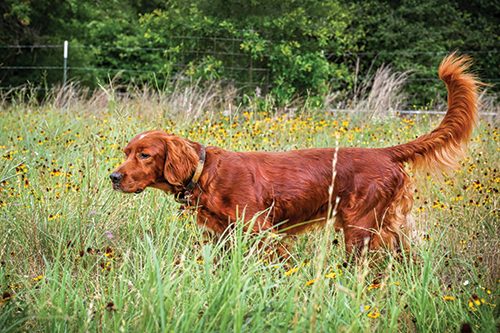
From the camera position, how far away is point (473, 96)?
300 cm

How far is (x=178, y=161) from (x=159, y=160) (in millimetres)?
119

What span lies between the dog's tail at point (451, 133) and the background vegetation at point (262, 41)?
9.64ft

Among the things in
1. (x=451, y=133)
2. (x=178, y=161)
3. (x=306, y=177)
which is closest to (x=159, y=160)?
(x=178, y=161)

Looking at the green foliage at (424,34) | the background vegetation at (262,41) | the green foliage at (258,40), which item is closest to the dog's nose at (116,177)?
the background vegetation at (262,41)

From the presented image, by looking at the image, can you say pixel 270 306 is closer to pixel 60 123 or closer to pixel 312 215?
pixel 312 215

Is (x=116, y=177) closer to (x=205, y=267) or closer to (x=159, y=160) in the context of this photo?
(x=159, y=160)

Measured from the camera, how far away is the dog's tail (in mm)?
3004

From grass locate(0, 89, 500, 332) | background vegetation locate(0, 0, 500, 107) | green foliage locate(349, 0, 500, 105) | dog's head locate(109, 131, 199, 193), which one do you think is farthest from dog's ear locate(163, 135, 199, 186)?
green foliage locate(349, 0, 500, 105)

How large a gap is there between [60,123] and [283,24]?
13.2 ft

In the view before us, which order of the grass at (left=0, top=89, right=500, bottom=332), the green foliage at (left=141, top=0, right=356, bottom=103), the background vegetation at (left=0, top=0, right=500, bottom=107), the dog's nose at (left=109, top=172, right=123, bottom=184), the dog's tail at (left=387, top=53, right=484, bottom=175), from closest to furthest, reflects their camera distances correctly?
the grass at (left=0, top=89, right=500, bottom=332) < the dog's nose at (left=109, top=172, right=123, bottom=184) < the dog's tail at (left=387, top=53, right=484, bottom=175) < the green foliage at (left=141, top=0, right=356, bottom=103) < the background vegetation at (left=0, top=0, right=500, bottom=107)

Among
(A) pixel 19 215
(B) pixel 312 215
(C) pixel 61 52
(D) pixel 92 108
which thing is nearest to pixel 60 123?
(D) pixel 92 108

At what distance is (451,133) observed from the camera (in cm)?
304

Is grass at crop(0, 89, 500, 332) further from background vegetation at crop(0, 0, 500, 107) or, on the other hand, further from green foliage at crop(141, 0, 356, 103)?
green foliage at crop(141, 0, 356, 103)

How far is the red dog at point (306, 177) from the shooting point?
2.80 meters
